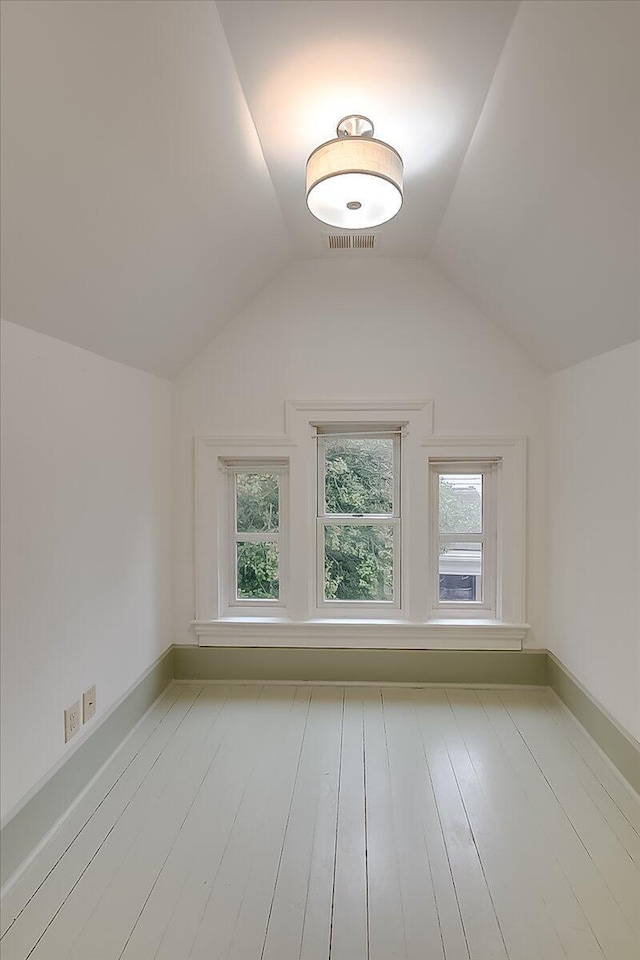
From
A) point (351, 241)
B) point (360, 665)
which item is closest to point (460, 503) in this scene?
point (360, 665)

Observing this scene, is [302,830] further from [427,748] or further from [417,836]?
[427,748]

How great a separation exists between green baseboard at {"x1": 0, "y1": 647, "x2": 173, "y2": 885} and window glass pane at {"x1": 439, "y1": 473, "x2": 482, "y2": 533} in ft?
5.96

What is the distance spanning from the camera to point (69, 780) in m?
2.04

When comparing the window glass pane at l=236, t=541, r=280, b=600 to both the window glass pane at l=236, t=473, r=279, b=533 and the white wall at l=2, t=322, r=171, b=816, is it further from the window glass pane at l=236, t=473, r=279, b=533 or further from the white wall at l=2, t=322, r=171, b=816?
the white wall at l=2, t=322, r=171, b=816

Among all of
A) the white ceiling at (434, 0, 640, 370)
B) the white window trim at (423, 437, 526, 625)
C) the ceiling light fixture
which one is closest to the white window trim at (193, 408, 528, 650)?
the white window trim at (423, 437, 526, 625)

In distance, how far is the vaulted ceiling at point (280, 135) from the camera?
1270mm

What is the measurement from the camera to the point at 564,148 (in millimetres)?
1572

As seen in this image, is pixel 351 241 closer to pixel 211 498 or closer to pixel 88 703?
pixel 211 498

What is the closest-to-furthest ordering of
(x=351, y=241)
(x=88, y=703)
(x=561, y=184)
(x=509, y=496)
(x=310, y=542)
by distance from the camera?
1. (x=561, y=184)
2. (x=88, y=703)
3. (x=351, y=241)
4. (x=509, y=496)
5. (x=310, y=542)

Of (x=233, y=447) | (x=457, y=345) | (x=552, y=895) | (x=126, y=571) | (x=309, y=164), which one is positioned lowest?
(x=552, y=895)

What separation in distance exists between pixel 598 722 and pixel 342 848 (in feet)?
4.27

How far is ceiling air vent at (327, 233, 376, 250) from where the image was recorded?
2709mm

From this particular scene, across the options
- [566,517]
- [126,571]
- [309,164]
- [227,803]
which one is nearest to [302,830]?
[227,803]

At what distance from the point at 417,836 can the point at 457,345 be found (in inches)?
91.9
